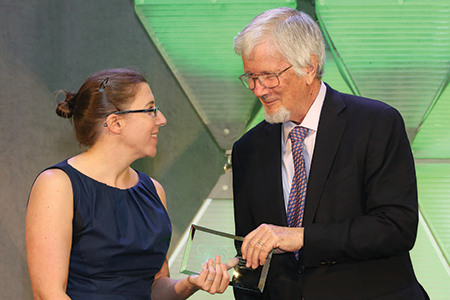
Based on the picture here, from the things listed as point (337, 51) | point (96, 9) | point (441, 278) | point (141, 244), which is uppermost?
point (96, 9)

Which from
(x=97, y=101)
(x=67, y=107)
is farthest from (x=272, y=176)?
(x=67, y=107)

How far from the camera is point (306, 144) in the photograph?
166cm

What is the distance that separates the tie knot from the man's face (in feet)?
0.14

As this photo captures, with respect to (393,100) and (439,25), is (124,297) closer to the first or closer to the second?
(393,100)

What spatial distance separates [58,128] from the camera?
8.91 feet

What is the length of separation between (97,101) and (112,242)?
483 millimetres

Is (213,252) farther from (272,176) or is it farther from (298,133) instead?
(298,133)

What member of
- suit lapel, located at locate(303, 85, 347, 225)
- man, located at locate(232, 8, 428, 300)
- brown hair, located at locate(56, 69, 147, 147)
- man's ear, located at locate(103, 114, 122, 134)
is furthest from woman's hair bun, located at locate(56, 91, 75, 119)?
suit lapel, located at locate(303, 85, 347, 225)

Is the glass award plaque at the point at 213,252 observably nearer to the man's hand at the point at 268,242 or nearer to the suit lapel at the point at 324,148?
the man's hand at the point at 268,242

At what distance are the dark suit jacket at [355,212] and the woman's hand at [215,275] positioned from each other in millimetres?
194

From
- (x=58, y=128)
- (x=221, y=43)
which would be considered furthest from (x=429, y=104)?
(x=58, y=128)

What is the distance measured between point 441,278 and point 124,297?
1637 millimetres

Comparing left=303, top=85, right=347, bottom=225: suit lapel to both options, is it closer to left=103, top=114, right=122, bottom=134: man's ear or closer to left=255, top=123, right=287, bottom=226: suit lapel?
left=255, top=123, right=287, bottom=226: suit lapel

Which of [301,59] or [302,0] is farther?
[302,0]
